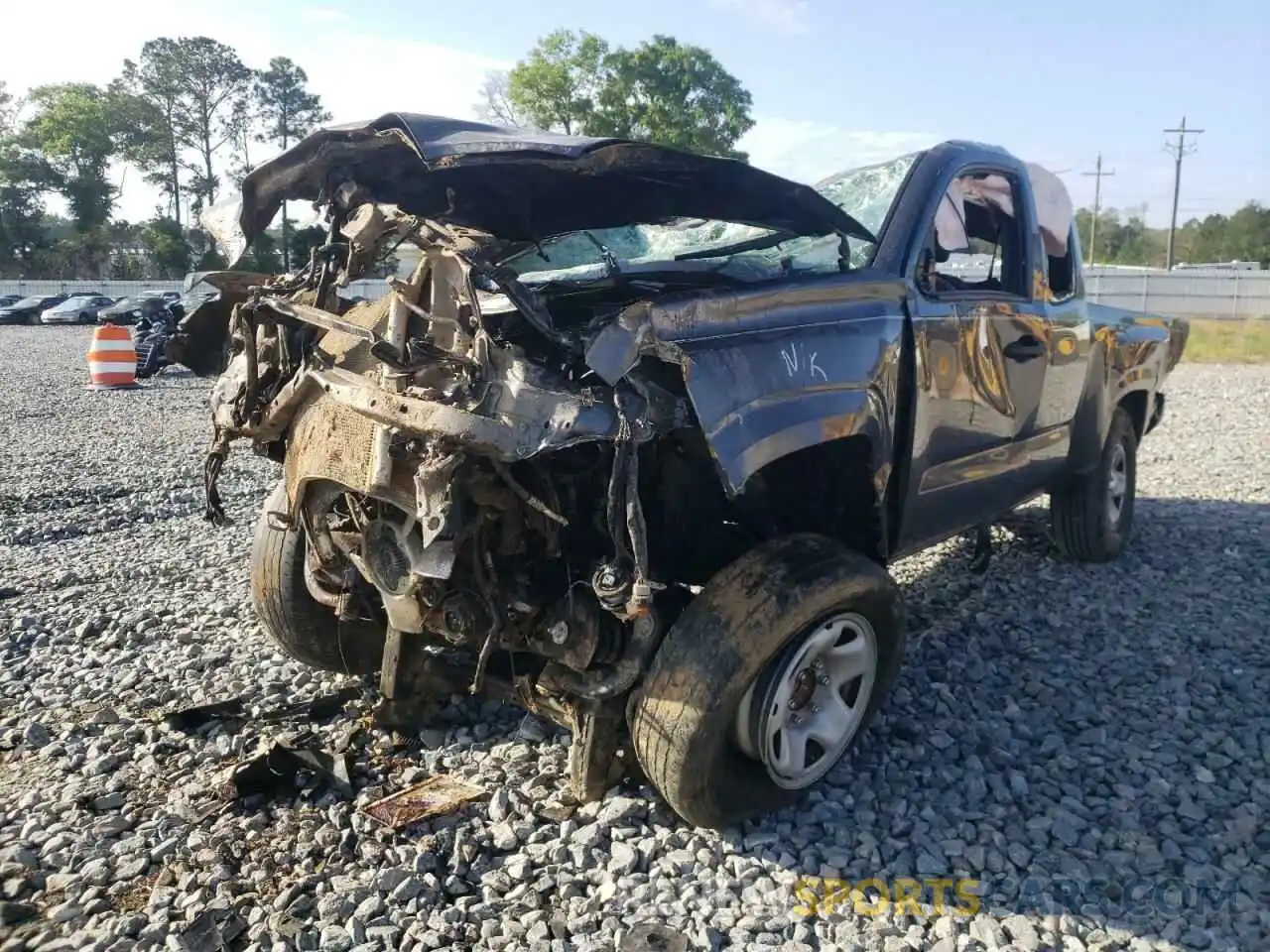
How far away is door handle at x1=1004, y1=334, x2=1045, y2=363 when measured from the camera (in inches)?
165

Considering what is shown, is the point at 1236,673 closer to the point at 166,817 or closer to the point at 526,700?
the point at 526,700

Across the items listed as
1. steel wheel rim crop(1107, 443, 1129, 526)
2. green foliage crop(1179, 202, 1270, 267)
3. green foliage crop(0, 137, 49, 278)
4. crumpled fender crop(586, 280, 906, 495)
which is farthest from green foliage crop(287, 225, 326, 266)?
green foliage crop(1179, 202, 1270, 267)

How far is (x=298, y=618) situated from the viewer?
382 cm

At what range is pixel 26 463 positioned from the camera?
9.13 metres

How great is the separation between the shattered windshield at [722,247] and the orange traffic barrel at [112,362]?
1380 cm

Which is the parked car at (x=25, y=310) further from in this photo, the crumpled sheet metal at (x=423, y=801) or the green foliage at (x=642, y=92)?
the crumpled sheet metal at (x=423, y=801)

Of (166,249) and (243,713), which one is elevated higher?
(166,249)

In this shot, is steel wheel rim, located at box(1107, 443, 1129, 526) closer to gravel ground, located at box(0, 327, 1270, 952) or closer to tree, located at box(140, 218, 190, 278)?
gravel ground, located at box(0, 327, 1270, 952)

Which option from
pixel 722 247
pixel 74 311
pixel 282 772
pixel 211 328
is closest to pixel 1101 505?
pixel 722 247

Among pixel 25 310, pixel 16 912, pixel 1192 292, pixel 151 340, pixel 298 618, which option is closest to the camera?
pixel 16 912

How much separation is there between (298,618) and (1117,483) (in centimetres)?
466

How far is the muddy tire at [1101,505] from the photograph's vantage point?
5.60m

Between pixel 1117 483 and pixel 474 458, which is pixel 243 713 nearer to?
pixel 474 458

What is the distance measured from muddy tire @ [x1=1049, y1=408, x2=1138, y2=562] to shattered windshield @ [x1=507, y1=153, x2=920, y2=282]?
2419 millimetres
